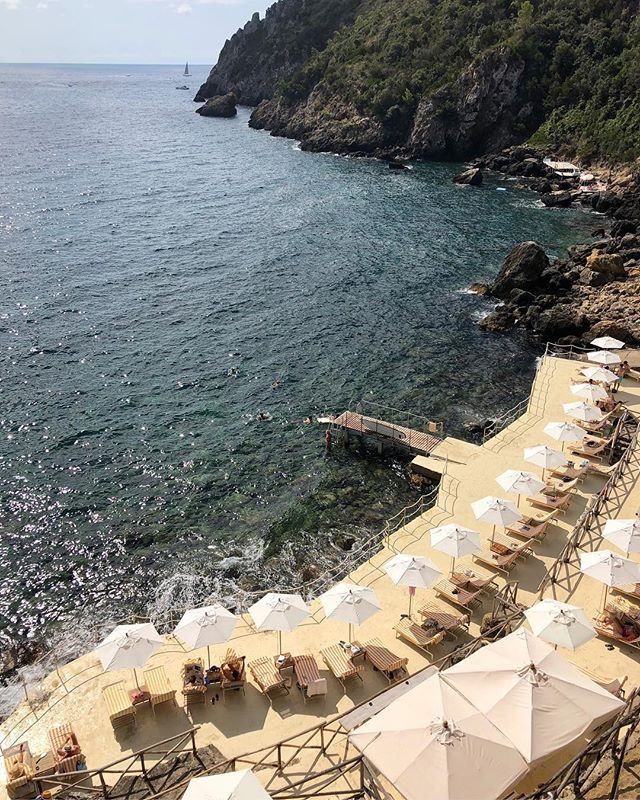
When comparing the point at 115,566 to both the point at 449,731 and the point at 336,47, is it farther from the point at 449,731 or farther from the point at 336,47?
the point at 336,47

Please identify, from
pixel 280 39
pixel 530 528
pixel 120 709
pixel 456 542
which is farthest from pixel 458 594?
pixel 280 39

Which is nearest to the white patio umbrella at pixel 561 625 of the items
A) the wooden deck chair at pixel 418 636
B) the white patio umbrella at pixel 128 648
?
the wooden deck chair at pixel 418 636

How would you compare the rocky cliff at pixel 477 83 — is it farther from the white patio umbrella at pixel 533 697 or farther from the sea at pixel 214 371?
the white patio umbrella at pixel 533 697

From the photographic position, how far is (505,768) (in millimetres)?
12078

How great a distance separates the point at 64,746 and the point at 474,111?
123184mm

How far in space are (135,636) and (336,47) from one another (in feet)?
537

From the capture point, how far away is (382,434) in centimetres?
3525

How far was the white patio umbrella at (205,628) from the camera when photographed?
18.6 meters

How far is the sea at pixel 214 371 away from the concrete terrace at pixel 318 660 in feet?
12.2

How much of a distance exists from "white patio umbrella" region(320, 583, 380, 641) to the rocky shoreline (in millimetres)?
32900

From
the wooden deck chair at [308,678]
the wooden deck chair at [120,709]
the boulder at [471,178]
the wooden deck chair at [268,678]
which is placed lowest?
the wooden deck chair at [120,709]

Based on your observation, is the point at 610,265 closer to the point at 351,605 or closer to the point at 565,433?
the point at 565,433

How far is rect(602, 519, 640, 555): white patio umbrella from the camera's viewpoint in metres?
21.2

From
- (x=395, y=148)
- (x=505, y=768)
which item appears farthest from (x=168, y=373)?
(x=395, y=148)
